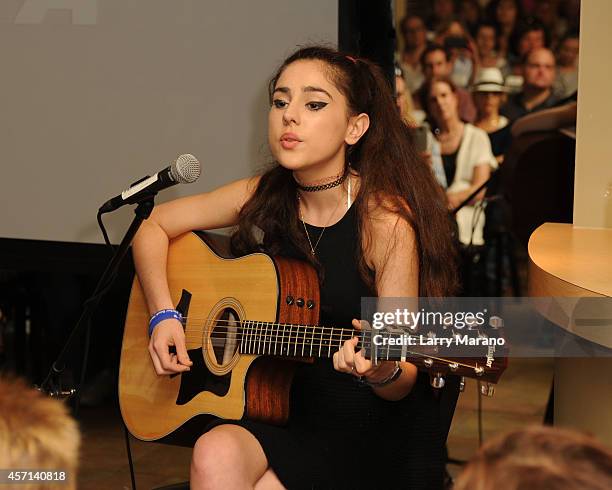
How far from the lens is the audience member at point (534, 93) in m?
6.15

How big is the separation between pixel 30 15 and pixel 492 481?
8.71 feet

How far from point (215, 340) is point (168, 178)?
41cm

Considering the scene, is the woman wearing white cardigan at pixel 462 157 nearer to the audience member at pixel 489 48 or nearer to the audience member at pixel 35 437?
the audience member at pixel 489 48

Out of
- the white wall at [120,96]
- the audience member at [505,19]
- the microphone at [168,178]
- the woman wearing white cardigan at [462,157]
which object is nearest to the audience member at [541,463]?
the microphone at [168,178]

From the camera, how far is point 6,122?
10.3ft

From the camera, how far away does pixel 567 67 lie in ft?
20.6

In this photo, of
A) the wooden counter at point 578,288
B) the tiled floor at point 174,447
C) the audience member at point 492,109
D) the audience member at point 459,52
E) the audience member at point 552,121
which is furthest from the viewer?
the audience member at point 459,52

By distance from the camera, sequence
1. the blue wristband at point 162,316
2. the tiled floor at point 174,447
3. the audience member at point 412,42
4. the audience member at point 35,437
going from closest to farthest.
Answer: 1. the audience member at point 35,437
2. the blue wristband at point 162,316
3. the tiled floor at point 174,447
4. the audience member at point 412,42

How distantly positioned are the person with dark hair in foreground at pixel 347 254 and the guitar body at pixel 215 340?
1.8 inches

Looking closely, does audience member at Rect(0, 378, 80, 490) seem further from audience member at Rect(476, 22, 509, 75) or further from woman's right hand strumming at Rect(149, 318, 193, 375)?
audience member at Rect(476, 22, 509, 75)

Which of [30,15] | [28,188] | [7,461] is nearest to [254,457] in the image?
[7,461]

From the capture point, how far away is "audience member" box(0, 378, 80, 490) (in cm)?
102

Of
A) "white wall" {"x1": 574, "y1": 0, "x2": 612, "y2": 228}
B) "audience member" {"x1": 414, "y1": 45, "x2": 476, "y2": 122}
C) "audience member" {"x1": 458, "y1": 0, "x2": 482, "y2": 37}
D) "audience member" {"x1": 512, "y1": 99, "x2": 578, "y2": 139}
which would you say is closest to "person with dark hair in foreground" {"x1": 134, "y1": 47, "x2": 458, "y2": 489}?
"white wall" {"x1": 574, "y1": 0, "x2": 612, "y2": 228}

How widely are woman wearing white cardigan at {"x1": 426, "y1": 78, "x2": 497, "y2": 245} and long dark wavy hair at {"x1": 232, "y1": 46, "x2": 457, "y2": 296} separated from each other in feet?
10.9
